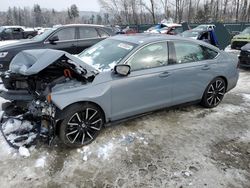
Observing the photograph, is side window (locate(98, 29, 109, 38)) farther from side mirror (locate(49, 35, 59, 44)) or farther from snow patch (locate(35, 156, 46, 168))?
snow patch (locate(35, 156, 46, 168))

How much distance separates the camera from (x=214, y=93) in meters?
5.17

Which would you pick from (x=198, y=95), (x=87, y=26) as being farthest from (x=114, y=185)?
(x=87, y=26)

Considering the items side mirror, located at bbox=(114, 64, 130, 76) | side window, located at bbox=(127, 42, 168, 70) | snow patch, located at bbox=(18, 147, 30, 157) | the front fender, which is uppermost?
side window, located at bbox=(127, 42, 168, 70)

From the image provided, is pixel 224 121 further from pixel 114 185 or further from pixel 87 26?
pixel 87 26

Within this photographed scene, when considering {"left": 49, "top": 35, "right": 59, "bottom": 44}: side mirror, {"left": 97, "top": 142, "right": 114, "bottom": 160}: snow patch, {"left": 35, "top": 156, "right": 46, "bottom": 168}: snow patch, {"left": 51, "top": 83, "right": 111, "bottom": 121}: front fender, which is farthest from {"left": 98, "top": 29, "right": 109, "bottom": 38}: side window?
{"left": 35, "top": 156, "right": 46, "bottom": 168}: snow patch

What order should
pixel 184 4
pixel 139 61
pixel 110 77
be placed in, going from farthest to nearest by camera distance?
pixel 184 4, pixel 139 61, pixel 110 77

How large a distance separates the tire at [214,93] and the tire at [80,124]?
2373mm

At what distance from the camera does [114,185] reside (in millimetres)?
2961

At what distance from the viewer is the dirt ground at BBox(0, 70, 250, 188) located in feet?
9.95

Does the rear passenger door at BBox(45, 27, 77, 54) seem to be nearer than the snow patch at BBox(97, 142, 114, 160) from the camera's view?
No

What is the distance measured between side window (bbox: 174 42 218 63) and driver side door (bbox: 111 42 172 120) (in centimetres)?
30

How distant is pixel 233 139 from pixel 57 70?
304 centimetres

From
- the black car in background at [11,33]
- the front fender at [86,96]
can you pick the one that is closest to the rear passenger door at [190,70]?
the front fender at [86,96]

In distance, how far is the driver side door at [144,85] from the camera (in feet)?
12.5
